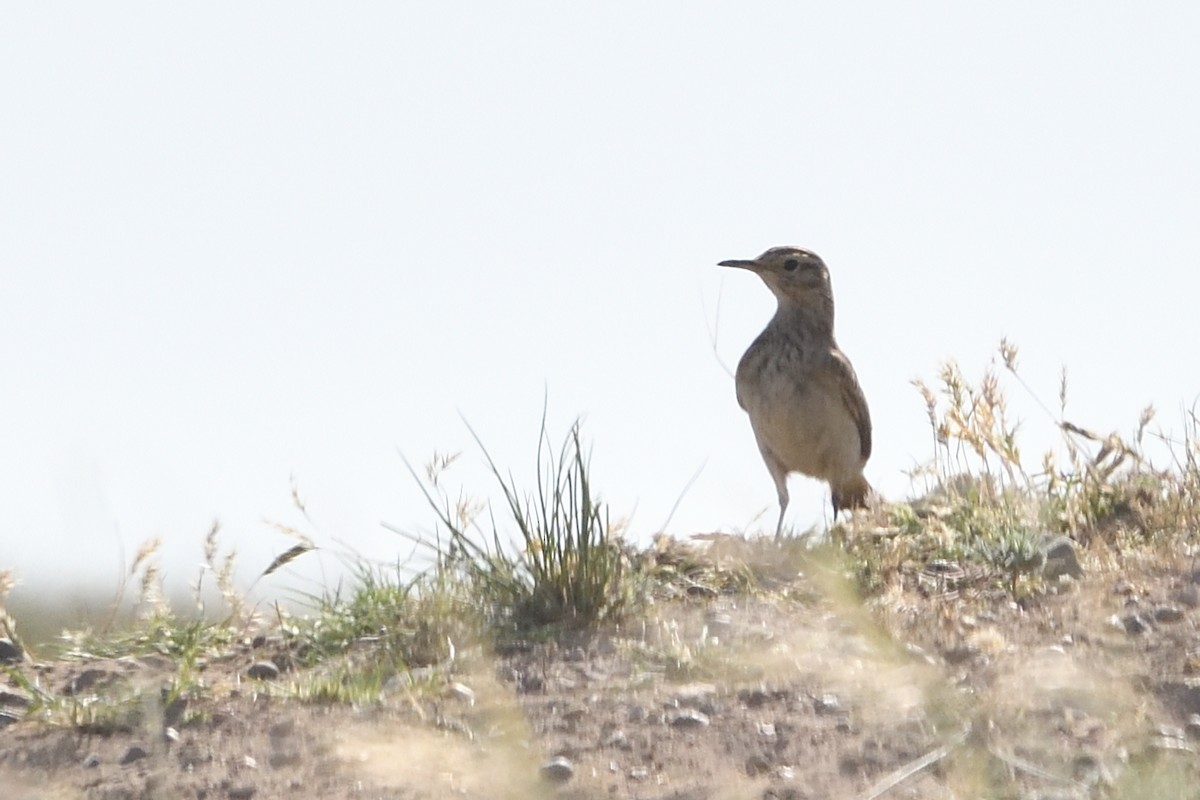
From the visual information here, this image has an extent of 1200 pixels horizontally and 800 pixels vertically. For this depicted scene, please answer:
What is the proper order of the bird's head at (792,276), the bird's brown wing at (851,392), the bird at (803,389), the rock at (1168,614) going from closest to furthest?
the rock at (1168,614) < the bird at (803,389) < the bird's brown wing at (851,392) < the bird's head at (792,276)

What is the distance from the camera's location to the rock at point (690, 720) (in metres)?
4.39

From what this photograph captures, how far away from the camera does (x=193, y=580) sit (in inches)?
226

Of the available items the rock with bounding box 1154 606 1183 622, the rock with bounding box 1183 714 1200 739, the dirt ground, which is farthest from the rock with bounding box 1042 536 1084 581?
the rock with bounding box 1183 714 1200 739

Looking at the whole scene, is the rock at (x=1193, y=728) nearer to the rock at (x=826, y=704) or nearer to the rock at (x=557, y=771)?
the rock at (x=826, y=704)

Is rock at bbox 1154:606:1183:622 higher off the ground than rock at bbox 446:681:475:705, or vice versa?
rock at bbox 1154:606:1183:622

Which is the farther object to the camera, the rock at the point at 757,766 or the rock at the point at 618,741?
the rock at the point at 618,741

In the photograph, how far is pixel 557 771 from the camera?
4074mm

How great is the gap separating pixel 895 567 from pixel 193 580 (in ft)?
8.02

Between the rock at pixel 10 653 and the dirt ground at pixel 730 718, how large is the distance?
0.25m

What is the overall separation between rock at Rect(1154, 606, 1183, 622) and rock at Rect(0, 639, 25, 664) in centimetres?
370

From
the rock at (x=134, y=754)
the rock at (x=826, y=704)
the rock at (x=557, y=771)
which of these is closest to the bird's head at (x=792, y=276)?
the rock at (x=826, y=704)

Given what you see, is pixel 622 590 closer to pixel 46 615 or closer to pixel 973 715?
pixel 973 715

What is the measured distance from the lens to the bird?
8.94 metres

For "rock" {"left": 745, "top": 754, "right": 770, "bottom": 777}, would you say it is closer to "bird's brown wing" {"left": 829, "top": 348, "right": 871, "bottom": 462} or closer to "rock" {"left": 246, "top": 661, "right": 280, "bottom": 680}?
"rock" {"left": 246, "top": 661, "right": 280, "bottom": 680}
